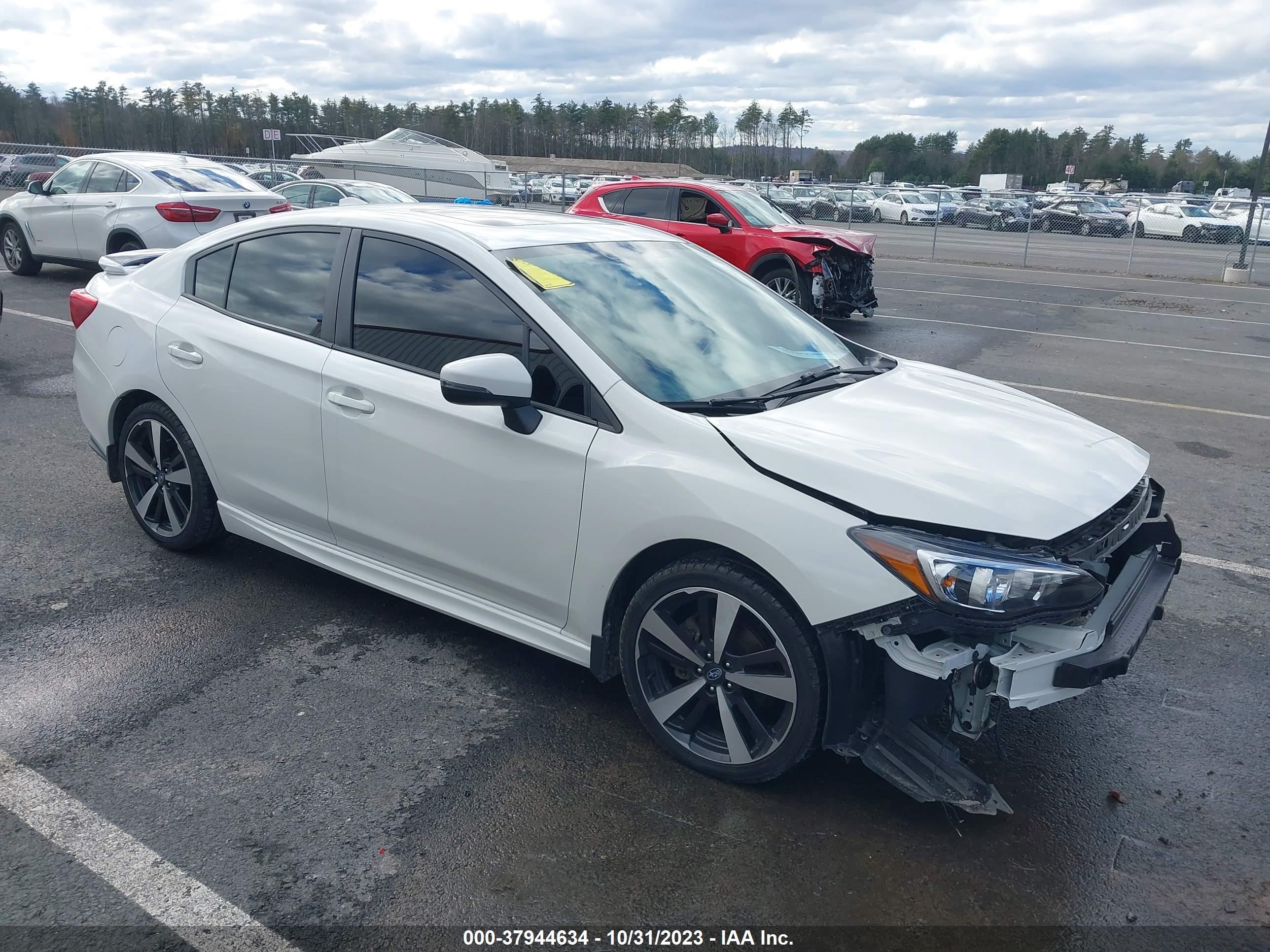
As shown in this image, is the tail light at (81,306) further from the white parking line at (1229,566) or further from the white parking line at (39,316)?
the white parking line at (39,316)

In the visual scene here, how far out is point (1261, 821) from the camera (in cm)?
315

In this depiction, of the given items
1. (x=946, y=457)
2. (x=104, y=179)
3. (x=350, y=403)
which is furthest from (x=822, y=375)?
(x=104, y=179)

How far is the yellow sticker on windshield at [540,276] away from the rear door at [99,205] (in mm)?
10976

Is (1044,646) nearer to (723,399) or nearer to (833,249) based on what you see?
(723,399)

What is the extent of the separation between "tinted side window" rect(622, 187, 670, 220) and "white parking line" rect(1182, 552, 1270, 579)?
32.4 ft

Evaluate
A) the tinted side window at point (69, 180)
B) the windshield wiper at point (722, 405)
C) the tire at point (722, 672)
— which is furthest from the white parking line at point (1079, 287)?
the tire at point (722, 672)

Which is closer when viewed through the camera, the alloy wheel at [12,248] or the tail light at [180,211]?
the tail light at [180,211]

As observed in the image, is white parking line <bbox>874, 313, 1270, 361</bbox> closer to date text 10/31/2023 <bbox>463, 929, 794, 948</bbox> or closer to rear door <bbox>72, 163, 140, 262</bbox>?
rear door <bbox>72, 163, 140, 262</bbox>

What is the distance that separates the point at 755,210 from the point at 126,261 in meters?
9.91

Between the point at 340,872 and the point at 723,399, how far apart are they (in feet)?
6.14

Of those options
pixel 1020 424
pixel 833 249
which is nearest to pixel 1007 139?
pixel 833 249

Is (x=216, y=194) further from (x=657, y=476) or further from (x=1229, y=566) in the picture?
(x=1229, y=566)

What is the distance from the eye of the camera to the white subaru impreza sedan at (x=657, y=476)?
2887mm

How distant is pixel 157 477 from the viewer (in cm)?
483
